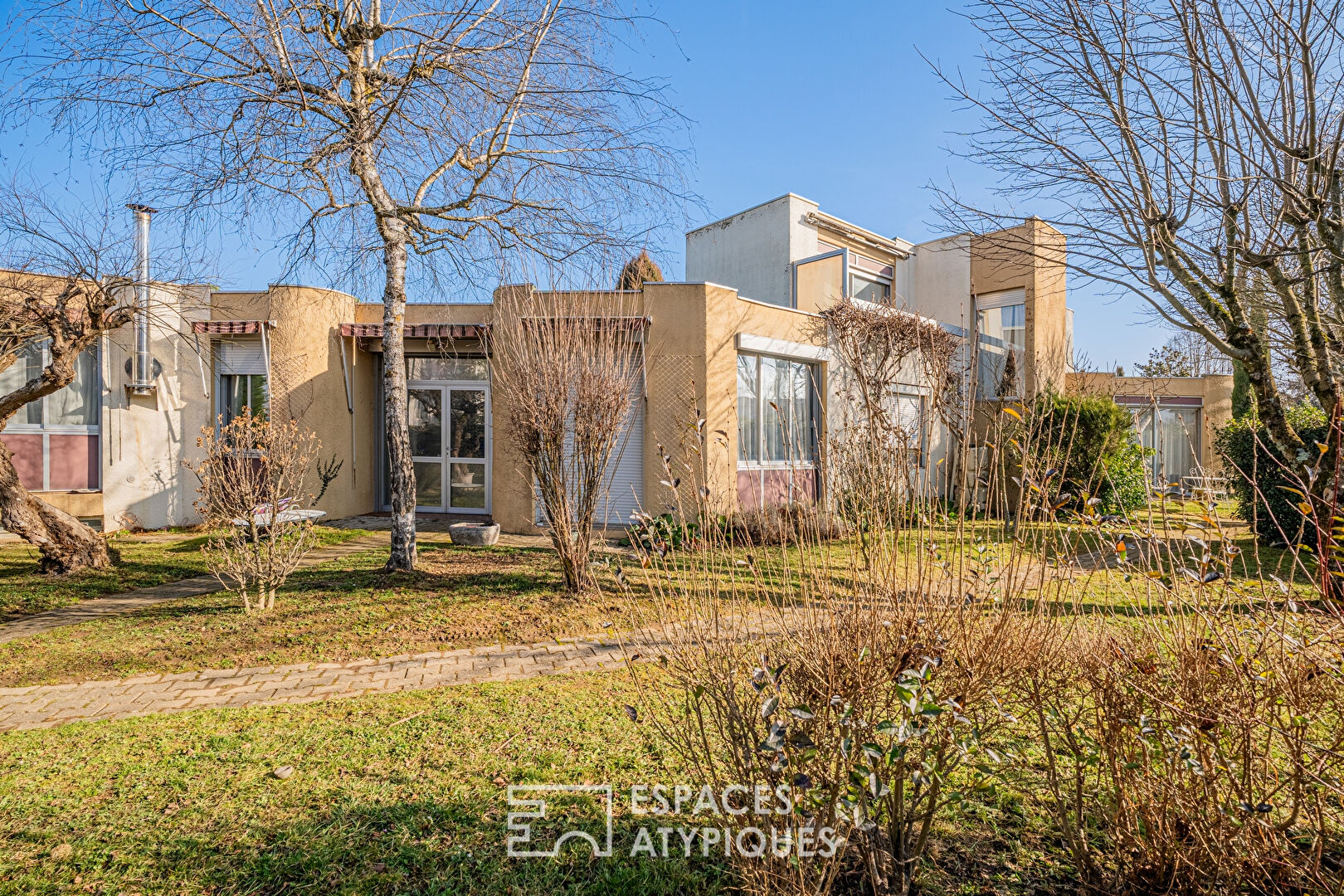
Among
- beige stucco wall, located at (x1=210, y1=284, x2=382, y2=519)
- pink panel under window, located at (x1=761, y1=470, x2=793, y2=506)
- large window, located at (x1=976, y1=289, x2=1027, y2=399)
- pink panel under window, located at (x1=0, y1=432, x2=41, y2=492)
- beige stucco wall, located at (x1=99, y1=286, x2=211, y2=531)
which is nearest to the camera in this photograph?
pink panel under window, located at (x1=761, y1=470, x2=793, y2=506)

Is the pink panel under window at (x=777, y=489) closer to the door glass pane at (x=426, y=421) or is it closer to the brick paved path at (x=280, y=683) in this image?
the brick paved path at (x=280, y=683)

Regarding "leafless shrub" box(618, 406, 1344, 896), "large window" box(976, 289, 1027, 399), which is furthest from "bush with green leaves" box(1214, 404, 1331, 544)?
"leafless shrub" box(618, 406, 1344, 896)

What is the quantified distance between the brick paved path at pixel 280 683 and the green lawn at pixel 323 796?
11.4 inches

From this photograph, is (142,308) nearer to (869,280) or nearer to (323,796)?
(323,796)

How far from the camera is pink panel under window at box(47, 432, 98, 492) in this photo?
1206 cm

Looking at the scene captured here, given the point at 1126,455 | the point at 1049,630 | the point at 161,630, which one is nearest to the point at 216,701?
the point at 161,630

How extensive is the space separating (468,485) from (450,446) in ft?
2.95

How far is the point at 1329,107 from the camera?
14.1 feet

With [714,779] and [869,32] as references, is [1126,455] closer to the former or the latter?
[869,32]

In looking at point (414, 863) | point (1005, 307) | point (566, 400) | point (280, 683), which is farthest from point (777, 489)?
point (1005, 307)

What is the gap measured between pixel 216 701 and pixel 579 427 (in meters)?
3.95

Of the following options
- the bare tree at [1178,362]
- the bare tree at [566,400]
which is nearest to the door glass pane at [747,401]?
the bare tree at [566,400]

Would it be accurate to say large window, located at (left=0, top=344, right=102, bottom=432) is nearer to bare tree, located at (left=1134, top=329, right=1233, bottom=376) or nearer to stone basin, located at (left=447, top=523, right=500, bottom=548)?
stone basin, located at (left=447, top=523, right=500, bottom=548)

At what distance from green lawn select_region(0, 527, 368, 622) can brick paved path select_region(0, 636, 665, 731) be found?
10.5 feet
